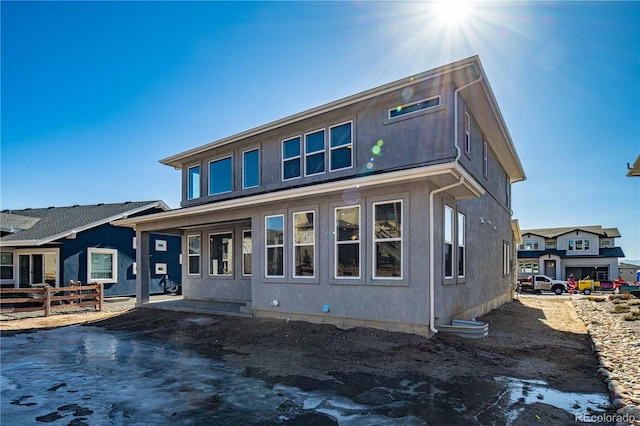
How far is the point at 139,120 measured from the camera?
14086mm

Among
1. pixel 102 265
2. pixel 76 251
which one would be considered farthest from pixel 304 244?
pixel 102 265

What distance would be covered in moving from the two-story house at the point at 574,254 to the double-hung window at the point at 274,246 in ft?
125

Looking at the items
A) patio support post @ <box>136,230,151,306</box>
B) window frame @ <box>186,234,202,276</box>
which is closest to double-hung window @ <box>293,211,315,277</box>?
window frame @ <box>186,234,202,276</box>

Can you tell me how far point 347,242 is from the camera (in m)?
9.33

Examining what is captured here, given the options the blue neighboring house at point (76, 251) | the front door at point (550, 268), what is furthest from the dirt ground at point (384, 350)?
the front door at point (550, 268)

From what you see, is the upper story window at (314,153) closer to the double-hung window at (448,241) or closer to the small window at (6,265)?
the double-hung window at (448,241)

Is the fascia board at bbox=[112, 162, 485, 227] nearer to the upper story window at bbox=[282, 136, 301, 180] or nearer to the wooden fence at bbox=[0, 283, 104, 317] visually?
the upper story window at bbox=[282, 136, 301, 180]

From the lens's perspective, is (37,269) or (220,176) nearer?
(220,176)

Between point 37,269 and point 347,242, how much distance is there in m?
18.2

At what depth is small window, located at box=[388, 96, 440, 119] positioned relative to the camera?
9.47 meters

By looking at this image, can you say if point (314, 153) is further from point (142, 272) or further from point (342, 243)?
point (142, 272)

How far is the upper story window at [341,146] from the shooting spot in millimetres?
10805

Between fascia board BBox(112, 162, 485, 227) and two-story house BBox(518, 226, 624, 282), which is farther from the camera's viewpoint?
two-story house BBox(518, 226, 624, 282)

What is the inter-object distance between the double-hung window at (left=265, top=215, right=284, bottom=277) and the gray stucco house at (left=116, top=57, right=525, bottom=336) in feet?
0.10
